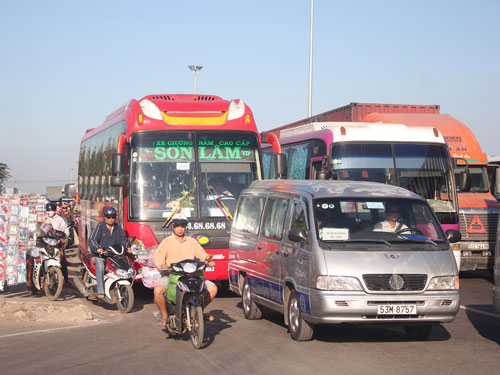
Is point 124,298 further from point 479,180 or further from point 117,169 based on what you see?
point 479,180

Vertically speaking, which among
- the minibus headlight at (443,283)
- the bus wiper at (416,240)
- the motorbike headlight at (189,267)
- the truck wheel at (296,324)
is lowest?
the truck wheel at (296,324)

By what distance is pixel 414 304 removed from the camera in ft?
31.5

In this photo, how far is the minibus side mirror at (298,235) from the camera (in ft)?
32.9

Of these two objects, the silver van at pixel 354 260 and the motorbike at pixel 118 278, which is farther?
the motorbike at pixel 118 278

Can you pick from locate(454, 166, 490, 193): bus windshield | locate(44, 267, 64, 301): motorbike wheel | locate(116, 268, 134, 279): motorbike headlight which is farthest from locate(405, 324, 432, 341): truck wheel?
locate(454, 166, 490, 193): bus windshield

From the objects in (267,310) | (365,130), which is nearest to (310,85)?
(365,130)

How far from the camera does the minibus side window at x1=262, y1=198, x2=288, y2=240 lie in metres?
11.3

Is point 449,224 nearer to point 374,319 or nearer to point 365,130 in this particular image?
point 365,130

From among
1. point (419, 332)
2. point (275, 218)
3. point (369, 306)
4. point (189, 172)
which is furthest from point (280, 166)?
point (369, 306)

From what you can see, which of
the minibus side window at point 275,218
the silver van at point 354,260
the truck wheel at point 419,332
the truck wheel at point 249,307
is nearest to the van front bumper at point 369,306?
the silver van at point 354,260

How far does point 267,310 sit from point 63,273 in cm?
484

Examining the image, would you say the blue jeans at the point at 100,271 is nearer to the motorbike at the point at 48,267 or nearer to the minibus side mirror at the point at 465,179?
the motorbike at the point at 48,267

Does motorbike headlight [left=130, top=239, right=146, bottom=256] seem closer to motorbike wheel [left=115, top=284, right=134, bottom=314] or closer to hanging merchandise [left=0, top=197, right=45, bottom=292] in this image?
motorbike wheel [left=115, top=284, right=134, bottom=314]

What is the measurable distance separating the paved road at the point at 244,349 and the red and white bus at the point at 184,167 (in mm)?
2501
